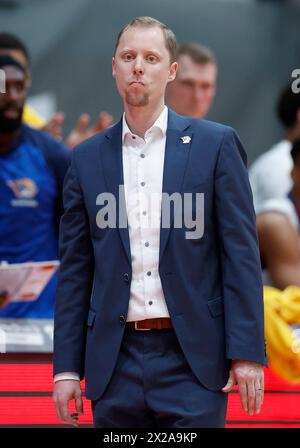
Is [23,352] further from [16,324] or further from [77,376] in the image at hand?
Answer: [77,376]

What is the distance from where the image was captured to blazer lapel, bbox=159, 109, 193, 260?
2.57 m

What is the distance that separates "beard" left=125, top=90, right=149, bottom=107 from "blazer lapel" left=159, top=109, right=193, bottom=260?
0.38 feet

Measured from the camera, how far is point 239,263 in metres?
2.50

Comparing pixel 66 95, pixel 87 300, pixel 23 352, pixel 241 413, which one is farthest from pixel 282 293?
pixel 66 95

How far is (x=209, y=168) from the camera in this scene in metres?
2.58

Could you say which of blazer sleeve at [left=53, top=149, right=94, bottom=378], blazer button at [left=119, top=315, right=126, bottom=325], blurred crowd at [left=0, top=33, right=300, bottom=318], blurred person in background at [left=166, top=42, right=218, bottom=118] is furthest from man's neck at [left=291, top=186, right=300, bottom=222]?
blazer button at [left=119, top=315, right=126, bottom=325]

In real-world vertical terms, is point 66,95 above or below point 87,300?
above

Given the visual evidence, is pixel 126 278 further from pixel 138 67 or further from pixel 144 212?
pixel 138 67

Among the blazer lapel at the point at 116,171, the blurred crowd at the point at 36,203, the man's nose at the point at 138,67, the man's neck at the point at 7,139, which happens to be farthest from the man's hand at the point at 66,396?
the man's neck at the point at 7,139

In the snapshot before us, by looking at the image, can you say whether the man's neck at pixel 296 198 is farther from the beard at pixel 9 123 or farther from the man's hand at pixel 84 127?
the beard at pixel 9 123

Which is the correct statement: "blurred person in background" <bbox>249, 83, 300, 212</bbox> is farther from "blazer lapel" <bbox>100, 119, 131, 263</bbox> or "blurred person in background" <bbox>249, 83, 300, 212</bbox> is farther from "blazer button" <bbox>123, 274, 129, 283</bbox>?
"blazer button" <bbox>123, 274, 129, 283</bbox>

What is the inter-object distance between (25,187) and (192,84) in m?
1.19

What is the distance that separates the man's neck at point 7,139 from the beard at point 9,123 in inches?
0.6

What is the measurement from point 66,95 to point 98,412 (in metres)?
3.68
